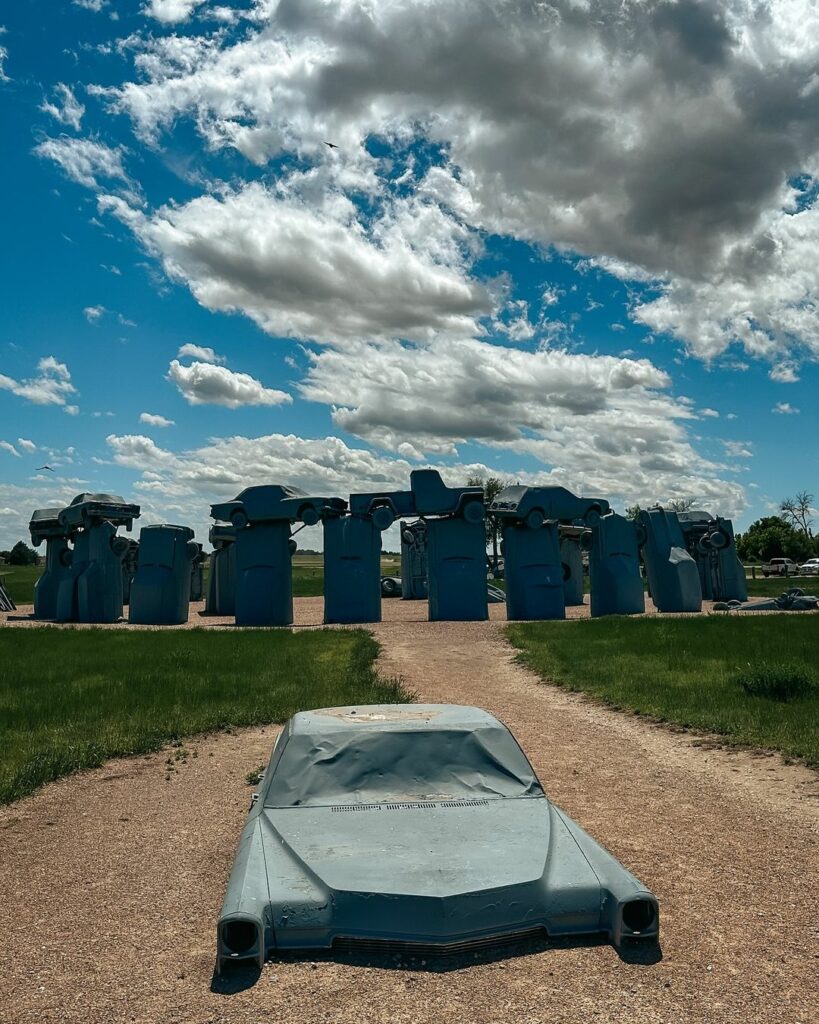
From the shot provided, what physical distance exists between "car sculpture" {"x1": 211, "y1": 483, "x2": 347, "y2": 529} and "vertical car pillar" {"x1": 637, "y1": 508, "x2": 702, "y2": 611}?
10.8 metres

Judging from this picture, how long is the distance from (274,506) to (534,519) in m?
8.27

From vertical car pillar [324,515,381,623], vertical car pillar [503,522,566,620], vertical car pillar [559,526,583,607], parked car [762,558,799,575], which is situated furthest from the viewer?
parked car [762,558,799,575]

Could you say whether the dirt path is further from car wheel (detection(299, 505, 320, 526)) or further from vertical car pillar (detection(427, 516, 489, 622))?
car wheel (detection(299, 505, 320, 526))

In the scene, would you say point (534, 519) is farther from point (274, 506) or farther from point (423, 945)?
point (423, 945)

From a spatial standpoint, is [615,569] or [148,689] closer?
[148,689]

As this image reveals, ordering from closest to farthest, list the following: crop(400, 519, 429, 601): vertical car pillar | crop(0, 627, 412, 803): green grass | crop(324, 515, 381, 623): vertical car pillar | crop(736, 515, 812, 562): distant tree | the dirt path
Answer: the dirt path → crop(0, 627, 412, 803): green grass → crop(324, 515, 381, 623): vertical car pillar → crop(400, 519, 429, 601): vertical car pillar → crop(736, 515, 812, 562): distant tree

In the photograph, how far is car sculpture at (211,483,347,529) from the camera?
25.7 metres

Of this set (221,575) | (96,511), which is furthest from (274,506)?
(221,575)

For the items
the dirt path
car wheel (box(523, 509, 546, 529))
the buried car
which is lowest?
the dirt path

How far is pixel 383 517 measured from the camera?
25.7 meters

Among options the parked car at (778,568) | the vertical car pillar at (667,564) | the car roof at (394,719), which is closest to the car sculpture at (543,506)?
the vertical car pillar at (667,564)

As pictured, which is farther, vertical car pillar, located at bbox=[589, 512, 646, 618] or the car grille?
vertical car pillar, located at bbox=[589, 512, 646, 618]

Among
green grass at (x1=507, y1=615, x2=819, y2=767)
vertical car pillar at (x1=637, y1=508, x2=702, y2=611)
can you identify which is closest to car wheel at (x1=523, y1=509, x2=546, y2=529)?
green grass at (x1=507, y1=615, x2=819, y2=767)

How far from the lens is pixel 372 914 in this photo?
173 inches
